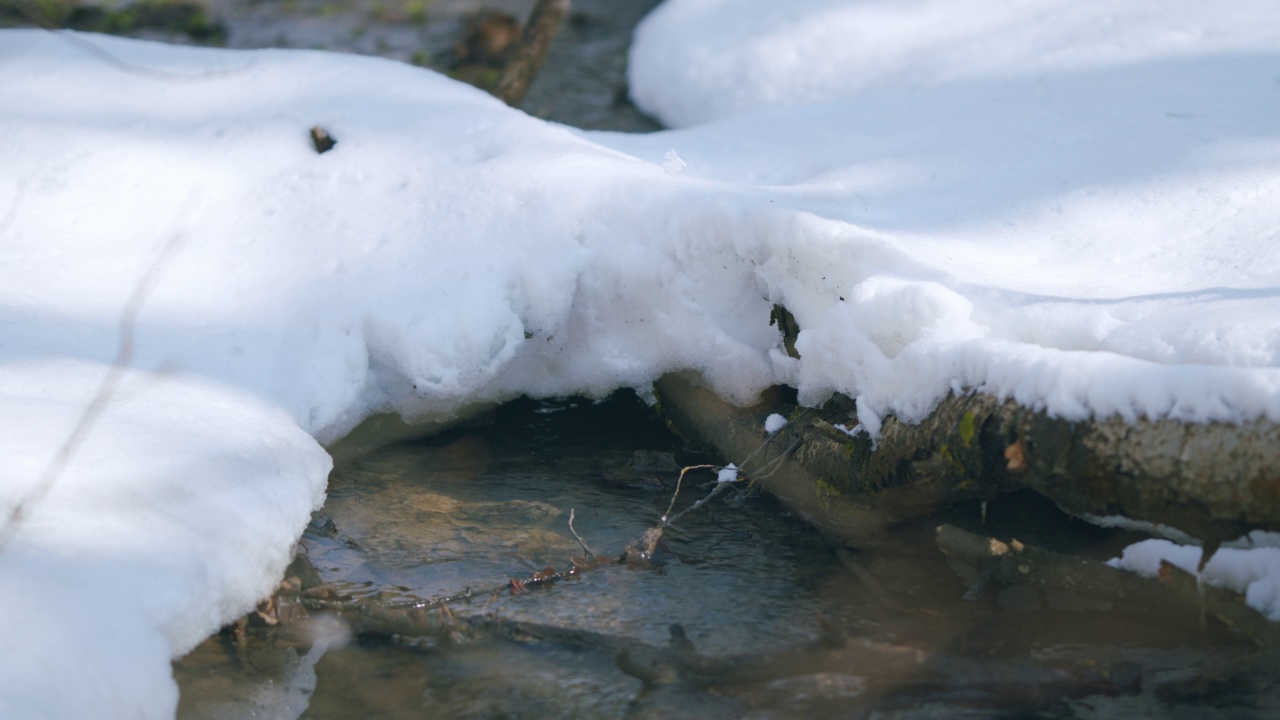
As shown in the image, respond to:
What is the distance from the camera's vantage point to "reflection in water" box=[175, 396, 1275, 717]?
2.30 metres

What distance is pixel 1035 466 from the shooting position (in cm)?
231

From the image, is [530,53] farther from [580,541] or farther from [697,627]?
[697,627]

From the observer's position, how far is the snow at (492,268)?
2273 mm

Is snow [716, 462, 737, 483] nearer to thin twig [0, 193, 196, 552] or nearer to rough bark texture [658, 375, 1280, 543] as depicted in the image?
rough bark texture [658, 375, 1280, 543]

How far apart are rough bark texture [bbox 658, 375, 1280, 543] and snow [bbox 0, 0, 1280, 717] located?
58mm

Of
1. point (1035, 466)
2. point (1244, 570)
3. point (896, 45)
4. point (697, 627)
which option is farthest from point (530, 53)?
point (1244, 570)

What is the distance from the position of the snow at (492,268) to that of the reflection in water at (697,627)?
229mm

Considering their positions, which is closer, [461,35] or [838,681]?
[838,681]

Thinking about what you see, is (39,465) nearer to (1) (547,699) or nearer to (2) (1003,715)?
(1) (547,699)

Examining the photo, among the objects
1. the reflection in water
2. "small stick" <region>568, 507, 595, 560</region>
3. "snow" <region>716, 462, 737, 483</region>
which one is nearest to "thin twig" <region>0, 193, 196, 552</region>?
the reflection in water

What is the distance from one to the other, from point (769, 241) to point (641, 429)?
0.93m

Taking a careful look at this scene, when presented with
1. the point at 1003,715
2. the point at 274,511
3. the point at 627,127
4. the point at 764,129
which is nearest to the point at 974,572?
the point at 1003,715

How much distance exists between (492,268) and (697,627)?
1373 millimetres

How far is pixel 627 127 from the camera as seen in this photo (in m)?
6.34
